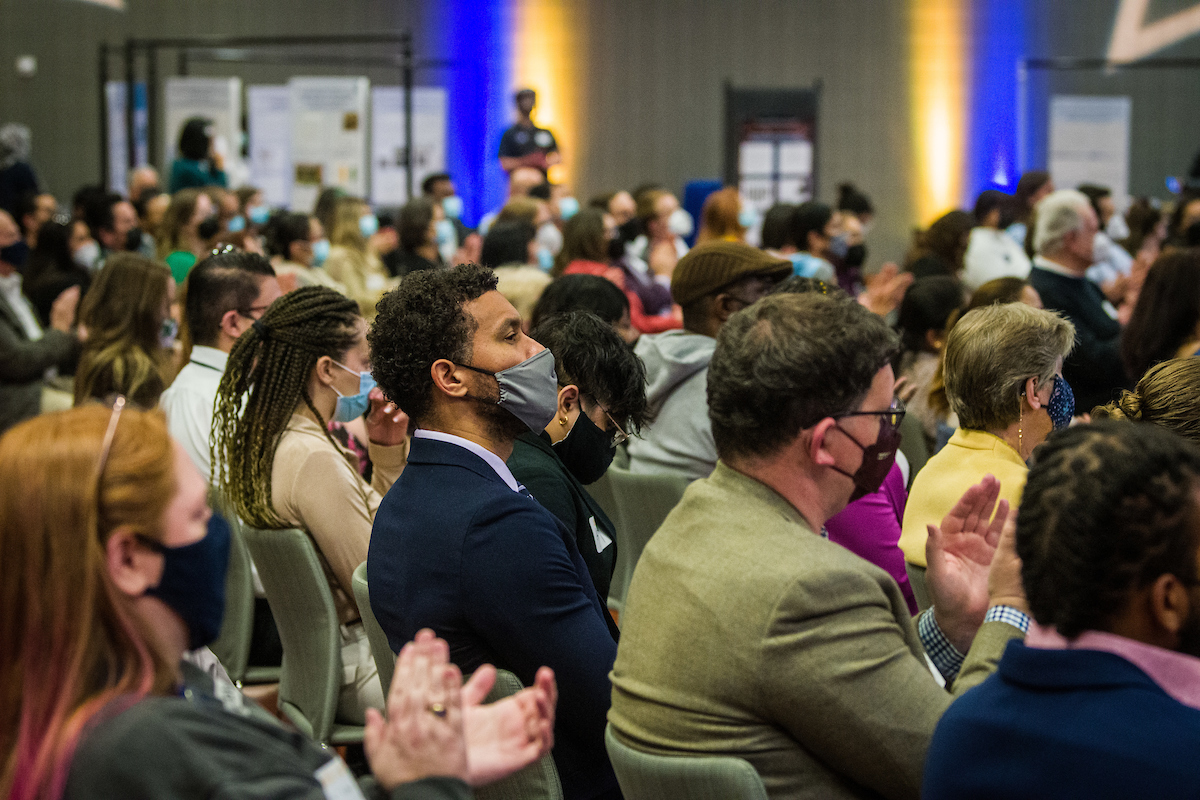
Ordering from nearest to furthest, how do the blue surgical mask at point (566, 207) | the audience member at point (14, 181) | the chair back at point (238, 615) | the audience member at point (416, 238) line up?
the chair back at point (238, 615) → the audience member at point (416, 238) → the blue surgical mask at point (566, 207) → the audience member at point (14, 181)

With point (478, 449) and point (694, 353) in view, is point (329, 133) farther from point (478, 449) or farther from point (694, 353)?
point (478, 449)

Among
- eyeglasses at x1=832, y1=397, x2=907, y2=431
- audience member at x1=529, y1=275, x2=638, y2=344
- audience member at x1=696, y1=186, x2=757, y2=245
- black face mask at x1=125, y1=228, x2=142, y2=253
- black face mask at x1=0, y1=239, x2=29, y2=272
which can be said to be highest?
audience member at x1=696, y1=186, x2=757, y2=245

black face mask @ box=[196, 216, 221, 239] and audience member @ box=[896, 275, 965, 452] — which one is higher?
black face mask @ box=[196, 216, 221, 239]

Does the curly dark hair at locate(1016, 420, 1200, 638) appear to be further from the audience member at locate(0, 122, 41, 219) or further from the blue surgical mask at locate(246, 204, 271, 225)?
the audience member at locate(0, 122, 41, 219)

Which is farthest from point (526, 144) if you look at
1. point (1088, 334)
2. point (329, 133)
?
point (1088, 334)

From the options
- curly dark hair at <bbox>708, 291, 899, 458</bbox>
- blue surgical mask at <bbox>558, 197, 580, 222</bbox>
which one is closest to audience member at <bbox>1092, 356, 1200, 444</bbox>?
curly dark hair at <bbox>708, 291, 899, 458</bbox>

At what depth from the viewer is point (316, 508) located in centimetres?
279

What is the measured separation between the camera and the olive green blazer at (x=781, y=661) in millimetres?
1527

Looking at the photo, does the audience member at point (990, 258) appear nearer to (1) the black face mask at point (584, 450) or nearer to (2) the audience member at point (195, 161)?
(1) the black face mask at point (584, 450)

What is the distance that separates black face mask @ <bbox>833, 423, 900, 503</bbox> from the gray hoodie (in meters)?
1.76

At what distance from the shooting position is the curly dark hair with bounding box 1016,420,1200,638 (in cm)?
128

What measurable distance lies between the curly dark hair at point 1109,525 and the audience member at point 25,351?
4.76 m

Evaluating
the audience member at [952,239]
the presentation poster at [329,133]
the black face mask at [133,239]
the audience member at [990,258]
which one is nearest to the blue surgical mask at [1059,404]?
the audience member at [990,258]

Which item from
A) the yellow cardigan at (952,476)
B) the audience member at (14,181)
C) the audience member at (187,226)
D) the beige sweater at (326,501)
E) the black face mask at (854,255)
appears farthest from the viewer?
the audience member at (14,181)
